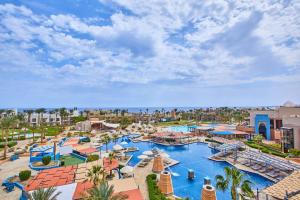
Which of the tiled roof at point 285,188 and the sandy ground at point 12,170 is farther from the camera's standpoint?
the sandy ground at point 12,170

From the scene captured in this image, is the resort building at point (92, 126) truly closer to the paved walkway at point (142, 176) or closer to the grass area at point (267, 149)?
the paved walkway at point (142, 176)

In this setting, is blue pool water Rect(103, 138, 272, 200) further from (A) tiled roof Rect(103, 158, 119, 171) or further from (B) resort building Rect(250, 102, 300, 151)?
(B) resort building Rect(250, 102, 300, 151)

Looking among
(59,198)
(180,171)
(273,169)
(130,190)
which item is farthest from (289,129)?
(59,198)

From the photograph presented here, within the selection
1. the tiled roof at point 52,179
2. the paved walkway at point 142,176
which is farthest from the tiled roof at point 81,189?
the paved walkway at point 142,176

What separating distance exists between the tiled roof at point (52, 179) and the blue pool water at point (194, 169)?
11.3 metres

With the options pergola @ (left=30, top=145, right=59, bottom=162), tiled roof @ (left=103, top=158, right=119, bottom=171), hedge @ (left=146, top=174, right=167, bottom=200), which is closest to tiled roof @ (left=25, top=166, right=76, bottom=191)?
tiled roof @ (left=103, top=158, right=119, bottom=171)

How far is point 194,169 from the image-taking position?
2902 centimetres

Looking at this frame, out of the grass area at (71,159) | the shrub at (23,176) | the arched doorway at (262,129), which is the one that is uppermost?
the arched doorway at (262,129)

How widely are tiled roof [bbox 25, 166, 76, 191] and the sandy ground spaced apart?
200 centimetres

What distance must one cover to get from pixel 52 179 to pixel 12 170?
11982mm

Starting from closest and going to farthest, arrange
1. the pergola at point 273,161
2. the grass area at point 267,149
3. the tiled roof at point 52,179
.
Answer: the tiled roof at point 52,179 < the pergola at point 273,161 < the grass area at point 267,149

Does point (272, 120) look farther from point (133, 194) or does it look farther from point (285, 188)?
point (133, 194)

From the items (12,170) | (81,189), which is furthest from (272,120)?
(12,170)

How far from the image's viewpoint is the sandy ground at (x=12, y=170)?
1992cm
